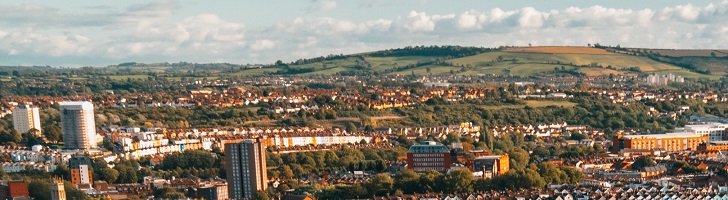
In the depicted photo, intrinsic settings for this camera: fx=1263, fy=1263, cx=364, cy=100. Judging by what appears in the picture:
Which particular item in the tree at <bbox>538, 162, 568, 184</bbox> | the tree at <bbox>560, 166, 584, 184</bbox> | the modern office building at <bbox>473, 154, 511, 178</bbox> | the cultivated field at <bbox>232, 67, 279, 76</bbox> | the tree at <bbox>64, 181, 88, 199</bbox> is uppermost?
the tree at <bbox>538, 162, 568, 184</bbox>

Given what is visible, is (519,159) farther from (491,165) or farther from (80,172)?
(80,172)

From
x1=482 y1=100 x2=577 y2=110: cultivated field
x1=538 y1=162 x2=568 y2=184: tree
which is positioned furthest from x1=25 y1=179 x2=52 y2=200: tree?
x1=482 y1=100 x2=577 y2=110: cultivated field

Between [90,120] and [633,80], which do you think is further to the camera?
[633,80]

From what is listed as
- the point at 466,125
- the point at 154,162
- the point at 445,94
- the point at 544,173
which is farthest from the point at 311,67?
the point at 544,173

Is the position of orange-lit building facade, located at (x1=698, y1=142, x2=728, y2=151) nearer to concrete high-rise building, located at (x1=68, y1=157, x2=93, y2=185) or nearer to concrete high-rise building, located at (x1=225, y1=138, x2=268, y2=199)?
concrete high-rise building, located at (x1=225, y1=138, x2=268, y2=199)

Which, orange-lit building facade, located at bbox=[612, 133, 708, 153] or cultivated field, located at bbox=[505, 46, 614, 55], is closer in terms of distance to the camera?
orange-lit building facade, located at bbox=[612, 133, 708, 153]

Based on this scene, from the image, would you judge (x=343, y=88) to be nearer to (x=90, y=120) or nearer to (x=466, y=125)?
(x=466, y=125)

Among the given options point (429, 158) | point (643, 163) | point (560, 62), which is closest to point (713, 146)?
point (643, 163)
